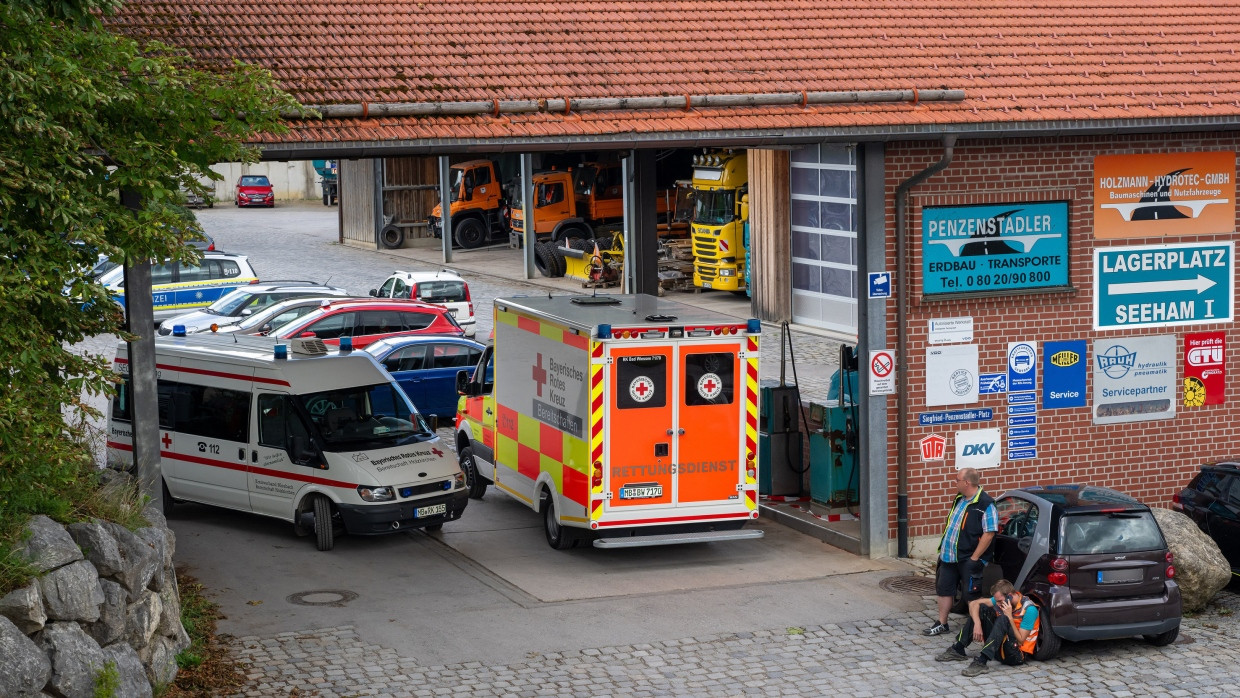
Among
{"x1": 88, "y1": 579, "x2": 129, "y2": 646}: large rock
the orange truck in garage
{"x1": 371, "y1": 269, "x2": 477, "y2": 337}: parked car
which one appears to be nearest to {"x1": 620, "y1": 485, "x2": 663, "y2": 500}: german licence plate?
the orange truck in garage

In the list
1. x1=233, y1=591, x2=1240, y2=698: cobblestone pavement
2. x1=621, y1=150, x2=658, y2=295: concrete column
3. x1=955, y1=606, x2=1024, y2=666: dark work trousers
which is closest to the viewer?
x1=233, y1=591, x2=1240, y2=698: cobblestone pavement

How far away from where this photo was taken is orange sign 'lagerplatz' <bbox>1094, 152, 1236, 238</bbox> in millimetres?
15844

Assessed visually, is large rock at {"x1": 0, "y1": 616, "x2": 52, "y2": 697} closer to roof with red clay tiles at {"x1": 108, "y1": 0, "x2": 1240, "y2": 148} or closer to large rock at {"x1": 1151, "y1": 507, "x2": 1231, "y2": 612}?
roof with red clay tiles at {"x1": 108, "y1": 0, "x2": 1240, "y2": 148}

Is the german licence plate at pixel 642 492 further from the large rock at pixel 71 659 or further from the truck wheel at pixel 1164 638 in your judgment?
the large rock at pixel 71 659

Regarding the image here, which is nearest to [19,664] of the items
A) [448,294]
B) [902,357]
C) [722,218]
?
[902,357]

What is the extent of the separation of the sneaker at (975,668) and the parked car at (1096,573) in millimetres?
535

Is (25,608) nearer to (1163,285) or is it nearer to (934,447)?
(934,447)

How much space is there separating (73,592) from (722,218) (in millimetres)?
27302

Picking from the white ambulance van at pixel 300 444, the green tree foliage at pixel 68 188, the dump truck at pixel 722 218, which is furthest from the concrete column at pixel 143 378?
the dump truck at pixel 722 218

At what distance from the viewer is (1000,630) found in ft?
38.8

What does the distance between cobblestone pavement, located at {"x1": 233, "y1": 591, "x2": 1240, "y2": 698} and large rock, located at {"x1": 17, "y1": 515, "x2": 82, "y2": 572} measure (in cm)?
215

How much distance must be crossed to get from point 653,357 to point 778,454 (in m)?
3.41

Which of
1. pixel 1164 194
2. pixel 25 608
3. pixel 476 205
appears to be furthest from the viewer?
pixel 476 205

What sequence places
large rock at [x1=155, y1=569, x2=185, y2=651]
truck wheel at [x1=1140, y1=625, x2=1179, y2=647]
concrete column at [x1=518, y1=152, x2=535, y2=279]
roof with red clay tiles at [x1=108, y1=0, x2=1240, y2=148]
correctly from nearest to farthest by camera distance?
1. large rock at [x1=155, y1=569, x2=185, y2=651]
2. truck wheel at [x1=1140, y1=625, x2=1179, y2=647]
3. roof with red clay tiles at [x1=108, y1=0, x2=1240, y2=148]
4. concrete column at [x1=518, y1=152, x2=535, y2=279]
